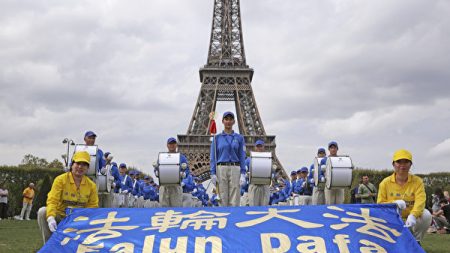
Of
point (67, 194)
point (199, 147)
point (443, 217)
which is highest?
point (199, 147)

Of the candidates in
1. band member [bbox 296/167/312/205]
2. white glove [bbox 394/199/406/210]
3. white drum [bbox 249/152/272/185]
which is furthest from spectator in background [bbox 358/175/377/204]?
white glove [bbox 394/199/406/210]

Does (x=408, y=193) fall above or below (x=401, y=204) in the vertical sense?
above

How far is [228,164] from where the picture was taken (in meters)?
10.1

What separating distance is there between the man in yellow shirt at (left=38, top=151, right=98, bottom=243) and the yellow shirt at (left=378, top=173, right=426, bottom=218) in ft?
13.5

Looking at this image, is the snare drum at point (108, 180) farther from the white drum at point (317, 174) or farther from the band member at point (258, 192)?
the white drum at point (317, 174)

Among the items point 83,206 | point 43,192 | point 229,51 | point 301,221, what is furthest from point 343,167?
point 229,51

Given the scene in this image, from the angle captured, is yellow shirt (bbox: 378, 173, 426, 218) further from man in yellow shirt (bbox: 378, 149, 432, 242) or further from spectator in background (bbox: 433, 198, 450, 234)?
spectator in background (bbox: 433, 198, 450, 234)

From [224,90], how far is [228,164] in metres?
40.0

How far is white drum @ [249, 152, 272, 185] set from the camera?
10.6 meters

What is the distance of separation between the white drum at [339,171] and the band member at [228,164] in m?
2.07

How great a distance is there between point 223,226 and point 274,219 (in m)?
0.66

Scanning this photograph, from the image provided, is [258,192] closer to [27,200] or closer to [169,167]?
[169,167]

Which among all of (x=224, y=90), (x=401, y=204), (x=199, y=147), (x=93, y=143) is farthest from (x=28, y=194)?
(x=224, y=90)

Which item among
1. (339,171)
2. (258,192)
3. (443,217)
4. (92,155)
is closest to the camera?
(339,171)
